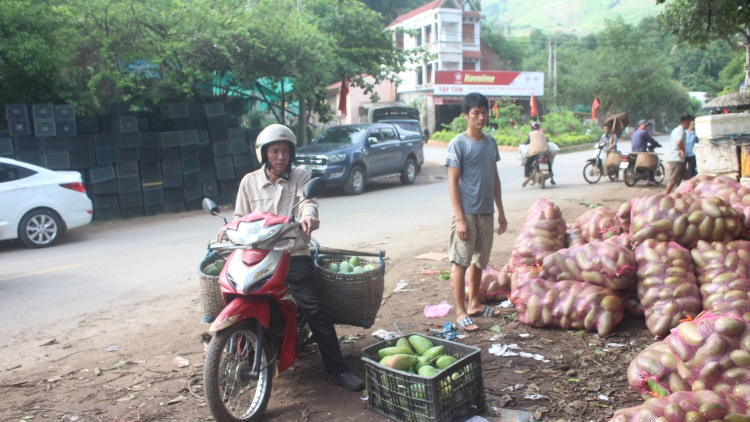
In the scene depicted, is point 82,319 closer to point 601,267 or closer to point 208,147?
point 601,267

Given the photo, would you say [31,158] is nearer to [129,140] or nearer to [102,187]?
[102,187]

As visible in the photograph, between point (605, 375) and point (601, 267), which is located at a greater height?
point (601, 267)

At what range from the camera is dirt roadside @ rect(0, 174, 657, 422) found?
12.2 feet

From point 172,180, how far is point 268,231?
10730 millimetres

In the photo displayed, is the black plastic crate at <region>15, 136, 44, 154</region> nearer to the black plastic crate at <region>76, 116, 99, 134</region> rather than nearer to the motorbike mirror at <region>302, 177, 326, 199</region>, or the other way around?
the black plastic crate at <region>76, 116, 99, 134</region>

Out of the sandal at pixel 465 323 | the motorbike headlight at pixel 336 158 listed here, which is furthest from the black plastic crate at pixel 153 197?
the sandal at pixel 465 323

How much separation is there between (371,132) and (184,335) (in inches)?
479

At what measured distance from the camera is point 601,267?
489 cm

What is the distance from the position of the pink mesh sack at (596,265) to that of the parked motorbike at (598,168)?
12.3 m

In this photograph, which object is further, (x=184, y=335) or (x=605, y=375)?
(x=184, y=335)

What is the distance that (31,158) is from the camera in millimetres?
11820

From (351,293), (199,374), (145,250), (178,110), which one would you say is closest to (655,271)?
(351,293)

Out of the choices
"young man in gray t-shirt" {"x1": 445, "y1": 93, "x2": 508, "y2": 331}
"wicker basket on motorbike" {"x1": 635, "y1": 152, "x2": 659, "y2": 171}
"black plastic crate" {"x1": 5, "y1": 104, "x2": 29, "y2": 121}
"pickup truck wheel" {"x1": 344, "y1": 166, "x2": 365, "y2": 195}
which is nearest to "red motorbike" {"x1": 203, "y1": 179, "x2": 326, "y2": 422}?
"young man in gray t-shirt" {"x1": 445, "y1": 93, "x2": 508, "y2": 331}

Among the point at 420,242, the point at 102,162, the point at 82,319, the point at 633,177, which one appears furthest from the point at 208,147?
the point at 633,177
